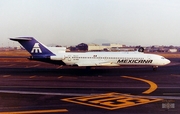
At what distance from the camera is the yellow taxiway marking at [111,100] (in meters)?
14.9

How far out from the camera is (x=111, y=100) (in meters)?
16.4

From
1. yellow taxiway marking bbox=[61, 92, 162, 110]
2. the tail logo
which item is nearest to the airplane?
the tail logo

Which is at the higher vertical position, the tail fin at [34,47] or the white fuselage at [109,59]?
the tail fin at [34,47]

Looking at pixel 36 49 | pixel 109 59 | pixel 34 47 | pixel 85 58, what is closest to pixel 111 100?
pixel 109 59

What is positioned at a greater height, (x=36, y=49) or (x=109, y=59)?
(x=36, y=49)

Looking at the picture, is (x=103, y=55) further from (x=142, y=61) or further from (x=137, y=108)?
(x=137, y=108)

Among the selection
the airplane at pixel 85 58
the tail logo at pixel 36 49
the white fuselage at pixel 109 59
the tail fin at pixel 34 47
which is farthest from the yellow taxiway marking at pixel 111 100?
the tail logo at pixel 36 49

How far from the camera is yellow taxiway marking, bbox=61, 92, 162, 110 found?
1486cm

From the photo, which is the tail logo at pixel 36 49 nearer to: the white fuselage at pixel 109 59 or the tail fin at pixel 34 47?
the tail fin at pixel 34 47

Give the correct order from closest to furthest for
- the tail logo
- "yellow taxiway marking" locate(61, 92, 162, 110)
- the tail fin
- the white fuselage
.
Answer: "yellow taxiway marking" locate(61, 92, 162, 110), the tail fin, the tail logo, the white fuselage

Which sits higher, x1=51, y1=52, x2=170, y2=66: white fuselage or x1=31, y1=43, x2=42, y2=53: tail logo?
x1=31, y1=43, x2=42, y2=53: tail logo

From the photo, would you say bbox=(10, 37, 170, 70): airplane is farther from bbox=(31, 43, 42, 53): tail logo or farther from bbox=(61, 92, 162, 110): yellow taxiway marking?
bbox=(61, 92, 162, 110): yellow taxiway marking

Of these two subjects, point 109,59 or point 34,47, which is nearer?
point 34,47

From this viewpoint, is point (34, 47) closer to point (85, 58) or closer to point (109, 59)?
point (85, 58)
